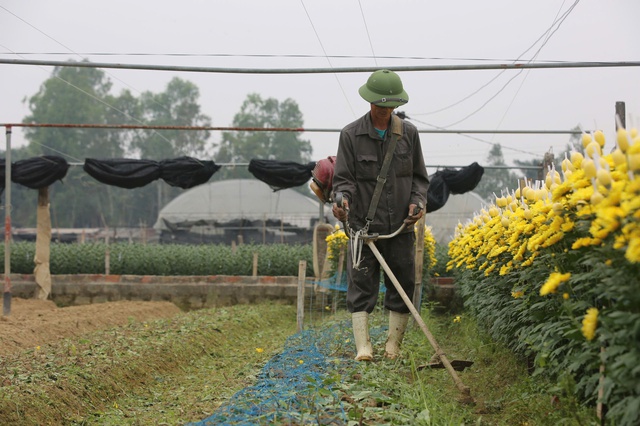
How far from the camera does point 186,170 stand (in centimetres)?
1547

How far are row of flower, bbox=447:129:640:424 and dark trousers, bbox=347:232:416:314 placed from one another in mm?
1033

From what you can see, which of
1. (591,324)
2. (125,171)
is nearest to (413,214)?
(591,324)

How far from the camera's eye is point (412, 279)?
626 centimetres

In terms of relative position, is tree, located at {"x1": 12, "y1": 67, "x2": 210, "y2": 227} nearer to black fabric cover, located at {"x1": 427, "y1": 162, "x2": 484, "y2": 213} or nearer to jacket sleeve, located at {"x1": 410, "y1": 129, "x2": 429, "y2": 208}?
black fabric cover, located at {"x1": 427, "y1": 162, "x2": 484, "y2": 213}

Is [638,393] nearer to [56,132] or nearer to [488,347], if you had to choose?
[488,347]

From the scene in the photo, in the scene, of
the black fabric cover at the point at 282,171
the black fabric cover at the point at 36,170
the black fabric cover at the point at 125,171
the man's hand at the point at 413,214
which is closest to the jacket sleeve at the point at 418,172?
the man's hand at the point at 413,214

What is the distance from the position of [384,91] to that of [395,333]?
1811 mm

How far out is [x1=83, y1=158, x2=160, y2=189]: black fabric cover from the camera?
50.6ft

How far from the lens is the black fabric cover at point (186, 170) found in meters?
15.4

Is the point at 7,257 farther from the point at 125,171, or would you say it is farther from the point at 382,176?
the point at 382,176

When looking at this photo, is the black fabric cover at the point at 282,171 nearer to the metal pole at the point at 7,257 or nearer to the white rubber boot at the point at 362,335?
the metal pole at the point at 7,257

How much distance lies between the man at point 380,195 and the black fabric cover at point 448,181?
31.0ft

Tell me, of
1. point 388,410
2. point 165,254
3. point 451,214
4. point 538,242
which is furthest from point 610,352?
point 451,214

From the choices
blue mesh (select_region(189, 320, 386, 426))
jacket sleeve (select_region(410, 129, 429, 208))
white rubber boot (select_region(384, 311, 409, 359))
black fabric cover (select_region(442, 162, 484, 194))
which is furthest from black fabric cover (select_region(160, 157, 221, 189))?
white rubber boot (select_region(384, 311, 409, 359))
